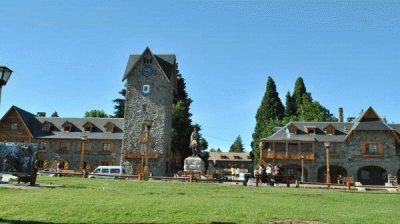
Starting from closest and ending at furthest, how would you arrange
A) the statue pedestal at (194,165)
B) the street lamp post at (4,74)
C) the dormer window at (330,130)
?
the street lamp post at (4,74) → the statue pedestal at (194,165) → the dormer window at (330,130)

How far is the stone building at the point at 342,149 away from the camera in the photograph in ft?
172

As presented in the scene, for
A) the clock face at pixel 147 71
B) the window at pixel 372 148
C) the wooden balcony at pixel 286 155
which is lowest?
the wooden balcony at pixel 286 155

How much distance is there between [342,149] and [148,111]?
25813 mm

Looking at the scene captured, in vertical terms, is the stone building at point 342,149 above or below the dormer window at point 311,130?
below

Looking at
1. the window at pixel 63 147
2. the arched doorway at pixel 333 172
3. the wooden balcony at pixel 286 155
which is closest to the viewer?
the wooden balcony at pixel 286 155

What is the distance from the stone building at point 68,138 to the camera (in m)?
56.3

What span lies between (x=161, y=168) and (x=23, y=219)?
41.9 metres

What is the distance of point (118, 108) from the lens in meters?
73.1

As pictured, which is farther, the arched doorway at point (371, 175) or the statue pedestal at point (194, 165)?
the arched doorway at point (371, 175)

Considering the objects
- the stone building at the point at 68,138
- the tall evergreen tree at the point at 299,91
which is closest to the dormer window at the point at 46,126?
the stone building at the point at 68,138

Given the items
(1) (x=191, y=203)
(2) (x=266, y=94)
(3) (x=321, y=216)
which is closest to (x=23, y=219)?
(1) (x=191, y=203)

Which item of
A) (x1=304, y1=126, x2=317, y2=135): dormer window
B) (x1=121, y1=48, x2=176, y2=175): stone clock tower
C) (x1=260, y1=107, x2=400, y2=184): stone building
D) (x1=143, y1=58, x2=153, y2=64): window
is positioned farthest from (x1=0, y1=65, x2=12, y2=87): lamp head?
(x1=304, y1=126, x2=317, y2=135): dormer window

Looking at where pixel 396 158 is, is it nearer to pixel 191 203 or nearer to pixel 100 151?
pixel 100 151

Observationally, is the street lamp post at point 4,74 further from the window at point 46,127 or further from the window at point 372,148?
the window at point 46,127
